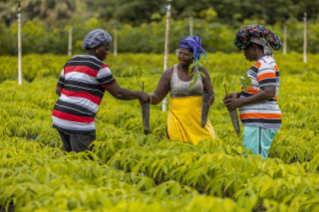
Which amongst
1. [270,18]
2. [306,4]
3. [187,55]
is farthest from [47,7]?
[187,55]

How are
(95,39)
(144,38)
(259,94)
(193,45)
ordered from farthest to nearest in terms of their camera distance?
1. (144,38)
2. (193,45)
3. (95,39)
4. (259,94)

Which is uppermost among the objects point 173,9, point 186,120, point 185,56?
point 173,9

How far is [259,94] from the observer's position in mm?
2689

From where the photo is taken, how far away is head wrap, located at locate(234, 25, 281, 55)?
275cm

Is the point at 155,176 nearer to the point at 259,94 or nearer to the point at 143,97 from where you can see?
the point at 143,97

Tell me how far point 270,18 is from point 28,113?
96.3 ft

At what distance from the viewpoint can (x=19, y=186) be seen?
184 cm

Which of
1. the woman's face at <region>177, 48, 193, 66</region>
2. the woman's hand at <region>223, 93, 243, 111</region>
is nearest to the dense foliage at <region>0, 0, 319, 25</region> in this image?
the woman's face at <region>177, 48, 193, 66</region>

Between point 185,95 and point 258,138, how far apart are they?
0.79 m

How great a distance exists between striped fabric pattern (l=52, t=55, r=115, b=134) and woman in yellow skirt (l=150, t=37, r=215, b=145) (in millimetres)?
617

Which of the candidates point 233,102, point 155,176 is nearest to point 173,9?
point 233,102

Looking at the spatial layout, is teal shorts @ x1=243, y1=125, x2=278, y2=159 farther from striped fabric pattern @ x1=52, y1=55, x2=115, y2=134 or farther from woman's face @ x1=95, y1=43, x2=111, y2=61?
woman's face @ x1=95, y1=43, x2=111, y2=61

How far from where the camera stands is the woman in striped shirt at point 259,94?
2.69 meters

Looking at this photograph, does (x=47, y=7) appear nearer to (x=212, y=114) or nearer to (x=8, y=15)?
(x=8, y=15)
